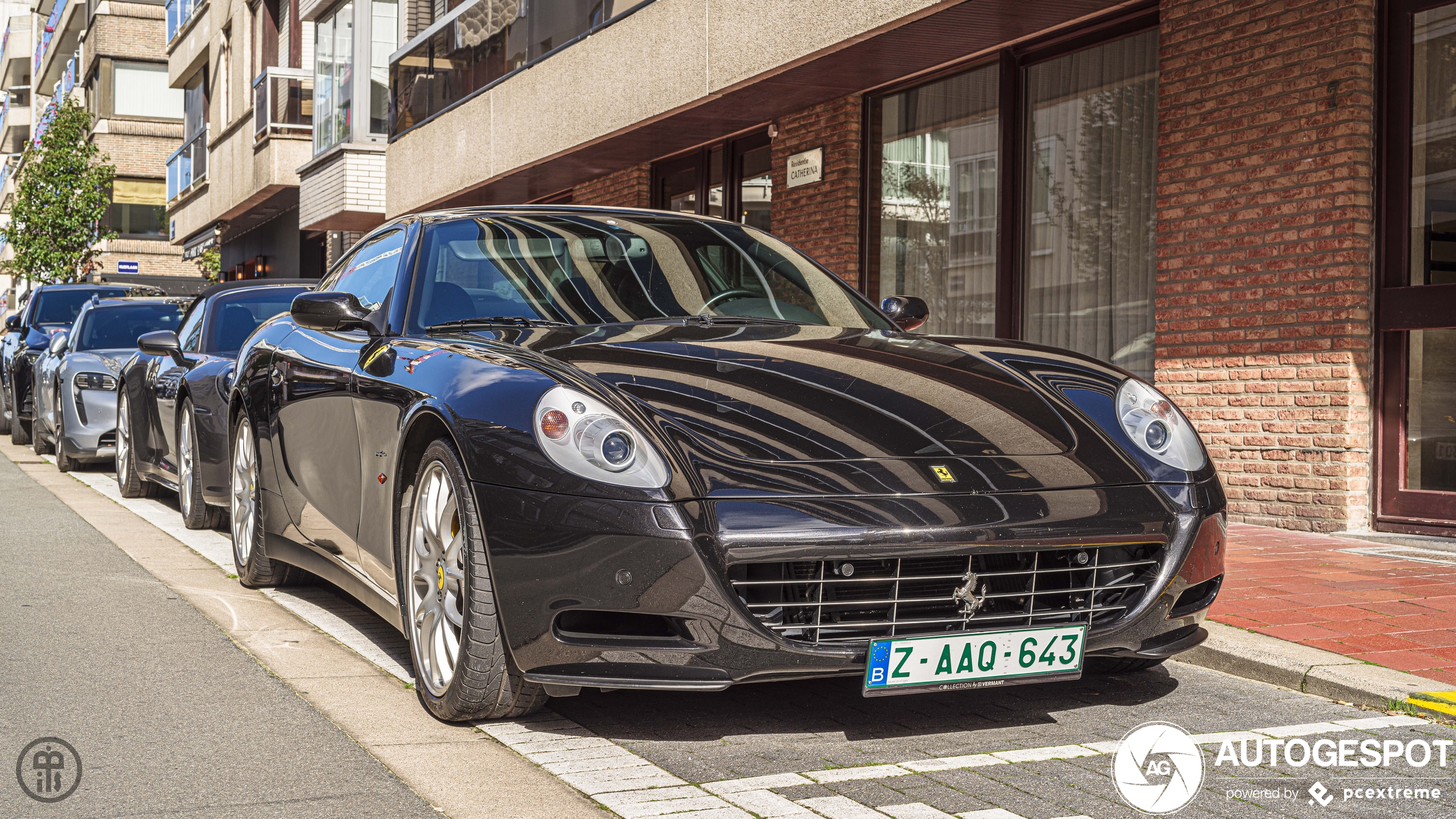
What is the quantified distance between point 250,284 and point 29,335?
23.7ft

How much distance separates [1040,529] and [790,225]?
32.6ft

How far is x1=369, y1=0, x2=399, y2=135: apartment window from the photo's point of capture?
69.6ft

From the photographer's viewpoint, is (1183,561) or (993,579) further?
(1183,561)

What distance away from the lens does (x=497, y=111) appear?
16.4 meters

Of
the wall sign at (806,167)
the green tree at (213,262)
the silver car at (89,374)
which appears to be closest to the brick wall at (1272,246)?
the wall sign at (806,167)

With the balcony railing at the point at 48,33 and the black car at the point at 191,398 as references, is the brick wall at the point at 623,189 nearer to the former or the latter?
the black car at the point at 191,398

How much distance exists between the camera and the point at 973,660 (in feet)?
11.6

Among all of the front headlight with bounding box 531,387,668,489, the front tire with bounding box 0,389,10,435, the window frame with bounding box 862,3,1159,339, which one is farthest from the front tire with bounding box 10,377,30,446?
the front headlight with bounding box 531,387,668,489

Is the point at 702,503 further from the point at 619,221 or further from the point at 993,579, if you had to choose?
the point at 619,221

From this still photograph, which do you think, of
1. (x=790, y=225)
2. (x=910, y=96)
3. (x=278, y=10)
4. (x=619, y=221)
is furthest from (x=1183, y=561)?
(x=278, y=10)

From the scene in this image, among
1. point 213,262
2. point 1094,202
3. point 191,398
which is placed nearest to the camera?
point 191,398

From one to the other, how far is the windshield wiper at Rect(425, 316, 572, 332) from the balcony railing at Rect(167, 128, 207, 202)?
99.3 ft

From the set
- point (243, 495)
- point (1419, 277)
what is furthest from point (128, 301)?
point (1419, 277)

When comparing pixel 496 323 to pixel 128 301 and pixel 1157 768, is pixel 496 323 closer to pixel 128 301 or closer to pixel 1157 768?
pixel 1157 768
